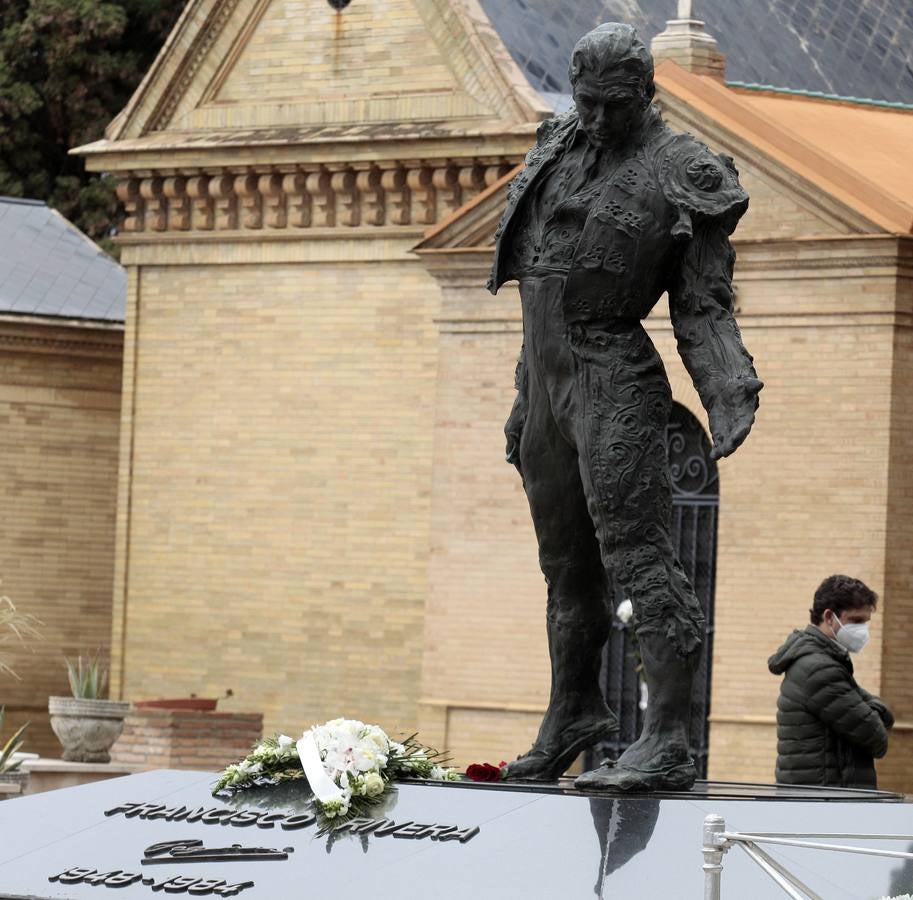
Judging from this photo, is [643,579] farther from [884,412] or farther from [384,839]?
[884,412]

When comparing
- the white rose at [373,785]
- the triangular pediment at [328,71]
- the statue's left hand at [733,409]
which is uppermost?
the triangular pediment at [328,71]

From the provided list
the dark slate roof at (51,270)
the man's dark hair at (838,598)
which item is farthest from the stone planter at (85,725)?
the man's dark hair at (838,598)

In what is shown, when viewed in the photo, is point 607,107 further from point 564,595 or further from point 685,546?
point 685,546

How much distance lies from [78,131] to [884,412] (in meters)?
16.2

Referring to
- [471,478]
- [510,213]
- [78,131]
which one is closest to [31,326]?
[471,478]

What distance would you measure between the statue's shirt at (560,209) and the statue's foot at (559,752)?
160cm

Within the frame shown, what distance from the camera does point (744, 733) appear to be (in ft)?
63.8

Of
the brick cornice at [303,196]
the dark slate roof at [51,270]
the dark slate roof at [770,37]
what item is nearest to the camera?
the brick cornice at [303,196]

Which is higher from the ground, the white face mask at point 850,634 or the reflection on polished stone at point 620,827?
the white face mask at point 850,634

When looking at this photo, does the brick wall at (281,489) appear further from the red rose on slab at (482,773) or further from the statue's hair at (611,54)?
the statue's hair at (611,54)

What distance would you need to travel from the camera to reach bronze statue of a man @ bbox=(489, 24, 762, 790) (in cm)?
900

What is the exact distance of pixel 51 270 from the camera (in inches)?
1030

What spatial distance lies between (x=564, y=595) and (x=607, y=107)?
5.62ft

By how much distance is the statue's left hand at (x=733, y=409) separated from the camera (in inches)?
345
